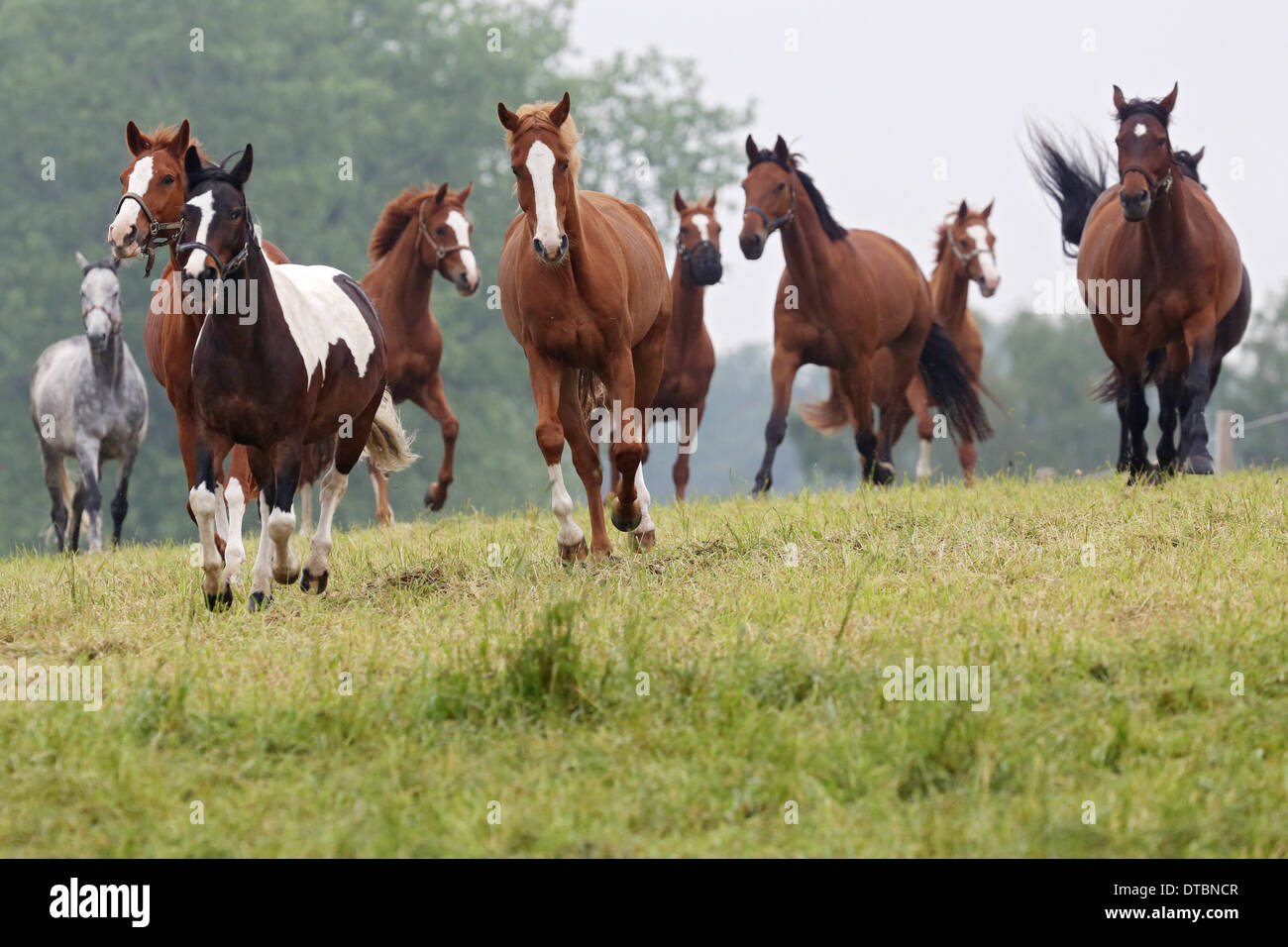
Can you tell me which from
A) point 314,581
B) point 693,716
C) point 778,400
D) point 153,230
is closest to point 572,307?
point 314,581

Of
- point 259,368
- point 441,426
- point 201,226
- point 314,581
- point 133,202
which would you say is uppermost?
point 133,202

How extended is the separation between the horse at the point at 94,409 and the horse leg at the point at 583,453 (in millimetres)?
5820

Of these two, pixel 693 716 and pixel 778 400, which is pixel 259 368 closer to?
pixel 693 716

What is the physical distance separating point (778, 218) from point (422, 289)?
11.5 feet

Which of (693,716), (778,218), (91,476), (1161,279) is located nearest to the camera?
(693,716)

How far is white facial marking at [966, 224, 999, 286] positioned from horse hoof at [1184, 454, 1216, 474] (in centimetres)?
610

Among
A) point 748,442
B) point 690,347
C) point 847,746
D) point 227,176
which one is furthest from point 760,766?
point 748,442

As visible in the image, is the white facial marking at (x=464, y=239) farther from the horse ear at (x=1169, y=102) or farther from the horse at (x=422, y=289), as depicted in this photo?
the horse ear at (x=1169, y=102)

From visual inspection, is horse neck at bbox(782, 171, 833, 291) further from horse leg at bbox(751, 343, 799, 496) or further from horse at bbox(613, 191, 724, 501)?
horse at bbox(613, 191, 724, 501)

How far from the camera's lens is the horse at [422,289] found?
44.2 ft

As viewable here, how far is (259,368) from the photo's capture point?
7.02 metres

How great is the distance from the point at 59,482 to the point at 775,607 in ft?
33.2

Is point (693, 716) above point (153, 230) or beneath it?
beneath

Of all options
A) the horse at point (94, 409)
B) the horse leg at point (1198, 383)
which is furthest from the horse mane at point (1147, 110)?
the horse at point (94, 409)
